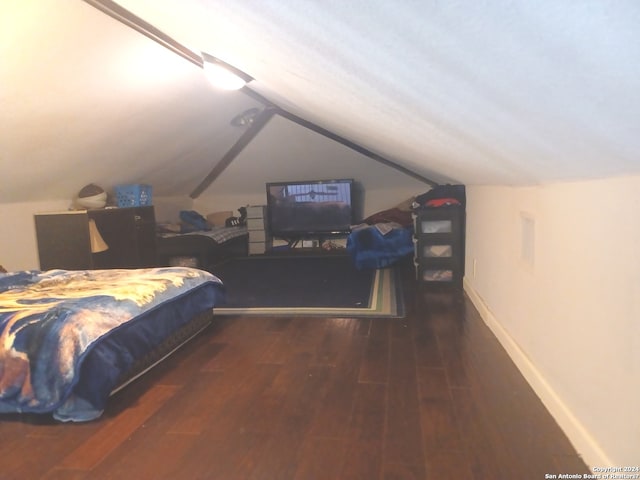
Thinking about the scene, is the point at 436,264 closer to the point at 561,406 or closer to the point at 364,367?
the point at 364,367

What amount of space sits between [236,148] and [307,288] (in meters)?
2.54

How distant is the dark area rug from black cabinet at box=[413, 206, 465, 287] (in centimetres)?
41

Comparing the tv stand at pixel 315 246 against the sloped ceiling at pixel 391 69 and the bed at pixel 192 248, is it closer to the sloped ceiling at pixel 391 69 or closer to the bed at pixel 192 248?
the bed at pixel 192 248

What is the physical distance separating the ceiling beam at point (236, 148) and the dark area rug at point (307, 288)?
1411 mm

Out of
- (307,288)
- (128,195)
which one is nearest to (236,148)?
(128,195)

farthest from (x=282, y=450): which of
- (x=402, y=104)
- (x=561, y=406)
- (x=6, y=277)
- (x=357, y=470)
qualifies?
(x=6, y=277)

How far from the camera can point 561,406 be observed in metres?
1.62

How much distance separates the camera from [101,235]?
412 centimetres

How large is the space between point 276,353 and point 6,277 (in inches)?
72.0

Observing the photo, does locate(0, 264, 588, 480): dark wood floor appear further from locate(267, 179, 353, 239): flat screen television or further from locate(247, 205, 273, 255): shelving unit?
locate(247, 205, 273, 255): shelving unit

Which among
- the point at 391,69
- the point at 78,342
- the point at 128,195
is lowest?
the point at 78,342

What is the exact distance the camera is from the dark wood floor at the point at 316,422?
1.47 meters

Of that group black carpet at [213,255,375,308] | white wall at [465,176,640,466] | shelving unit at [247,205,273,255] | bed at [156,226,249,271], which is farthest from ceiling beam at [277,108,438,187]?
white wall at [465,176,640,466]

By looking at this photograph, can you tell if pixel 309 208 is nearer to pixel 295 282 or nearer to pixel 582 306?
pixel 295 282
